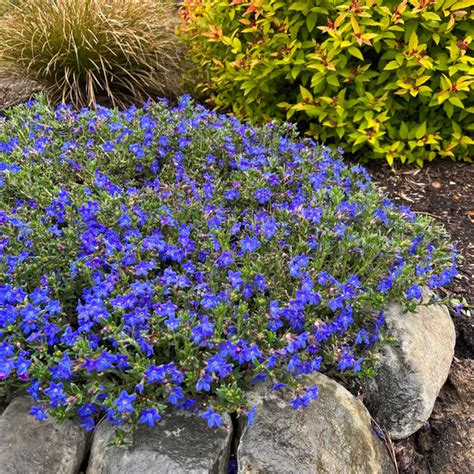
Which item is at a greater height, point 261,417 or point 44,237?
point 44,237

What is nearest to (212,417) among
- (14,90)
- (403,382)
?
(403,382)

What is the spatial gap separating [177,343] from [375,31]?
2.67 metres

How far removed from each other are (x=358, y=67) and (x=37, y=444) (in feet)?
10.1

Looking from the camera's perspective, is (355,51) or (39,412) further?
(355,51)

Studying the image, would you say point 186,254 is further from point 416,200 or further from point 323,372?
point 416,200

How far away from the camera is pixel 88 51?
4777 millimetres

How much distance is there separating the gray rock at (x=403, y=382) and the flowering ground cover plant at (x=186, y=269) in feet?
0.40

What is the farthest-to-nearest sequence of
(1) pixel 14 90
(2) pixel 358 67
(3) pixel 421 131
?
(1) pixel 14 90 < (3) pixel 421 131 < (2) pixel 358 67

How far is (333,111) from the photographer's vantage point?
13.0 ft

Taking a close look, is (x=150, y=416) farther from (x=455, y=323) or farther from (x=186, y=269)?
(x=455, y=323)

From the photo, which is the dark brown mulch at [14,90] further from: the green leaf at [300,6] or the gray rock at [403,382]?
the gray rock at [403,382]

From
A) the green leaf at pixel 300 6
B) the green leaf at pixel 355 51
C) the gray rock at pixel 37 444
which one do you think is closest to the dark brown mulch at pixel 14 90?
the green leaf at pixel 300 6

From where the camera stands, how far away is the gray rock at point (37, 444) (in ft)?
6.19

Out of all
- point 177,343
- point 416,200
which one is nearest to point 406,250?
point 177,343
